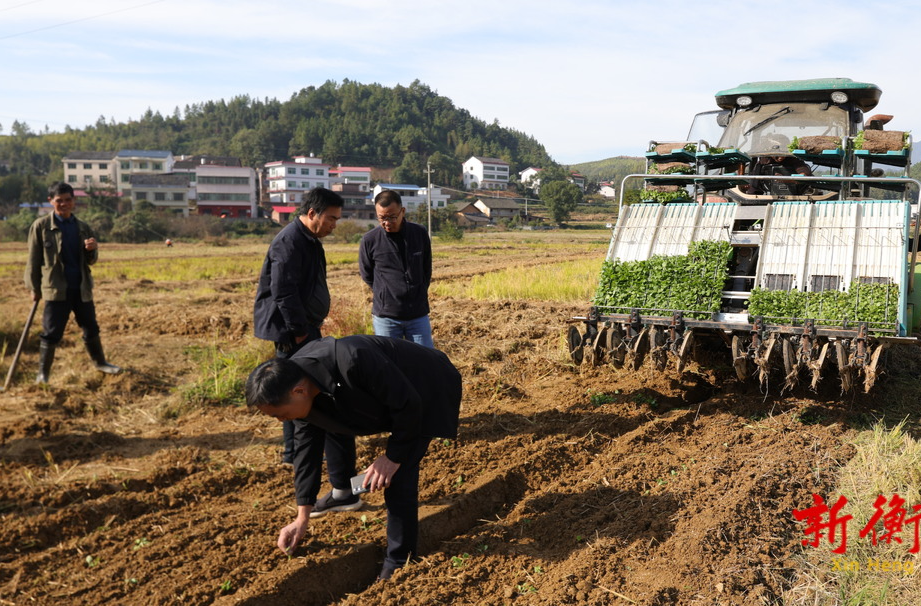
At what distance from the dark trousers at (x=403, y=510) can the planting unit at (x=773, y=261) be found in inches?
93.1

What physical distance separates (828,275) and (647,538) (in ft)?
8.40

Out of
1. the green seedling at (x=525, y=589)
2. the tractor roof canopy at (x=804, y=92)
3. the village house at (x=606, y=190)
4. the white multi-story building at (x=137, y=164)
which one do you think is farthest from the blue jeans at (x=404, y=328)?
the village house at (x=606, y=190)

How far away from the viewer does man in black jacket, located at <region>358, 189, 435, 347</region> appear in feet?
17.1

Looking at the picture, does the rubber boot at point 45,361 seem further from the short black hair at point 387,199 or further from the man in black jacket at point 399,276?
the short black hair at point 387,199

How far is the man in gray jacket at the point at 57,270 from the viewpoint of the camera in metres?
6.59

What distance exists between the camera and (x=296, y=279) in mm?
4531

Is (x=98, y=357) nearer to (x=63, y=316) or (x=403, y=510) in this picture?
(x=63, y=316)

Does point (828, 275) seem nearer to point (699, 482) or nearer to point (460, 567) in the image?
point (699, 482)

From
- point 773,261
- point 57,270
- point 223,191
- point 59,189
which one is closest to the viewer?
point 773,261

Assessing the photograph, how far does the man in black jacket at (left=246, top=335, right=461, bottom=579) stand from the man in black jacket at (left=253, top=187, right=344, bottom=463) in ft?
3.86

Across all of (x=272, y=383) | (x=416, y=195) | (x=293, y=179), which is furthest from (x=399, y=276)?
(x=293, y=179)

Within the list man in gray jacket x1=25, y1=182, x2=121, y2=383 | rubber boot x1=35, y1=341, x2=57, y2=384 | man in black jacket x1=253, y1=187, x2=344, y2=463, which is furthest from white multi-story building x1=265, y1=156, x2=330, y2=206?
man in black jacket x1=253, y1=187, x2=344, y2=463

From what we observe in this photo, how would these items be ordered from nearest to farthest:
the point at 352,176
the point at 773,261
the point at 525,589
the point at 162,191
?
the point at 525,589 < the point at 773,261 < the point at 162,191 < the point at 352,176

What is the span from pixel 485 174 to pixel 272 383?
335ft
